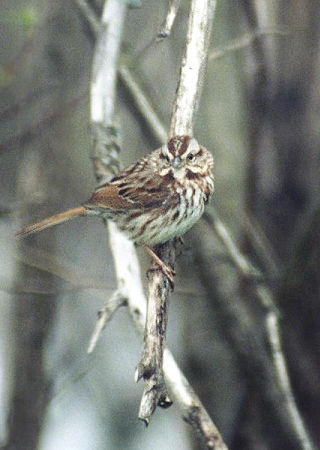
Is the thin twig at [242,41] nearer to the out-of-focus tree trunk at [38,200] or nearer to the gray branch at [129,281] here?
the gray branch at [129,281]

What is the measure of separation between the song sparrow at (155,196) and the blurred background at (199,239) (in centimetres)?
70

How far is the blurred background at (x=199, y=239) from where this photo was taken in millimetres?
6512

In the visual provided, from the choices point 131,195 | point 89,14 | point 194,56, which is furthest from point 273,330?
point 89,14

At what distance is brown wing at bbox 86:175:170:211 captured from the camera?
5.16 m

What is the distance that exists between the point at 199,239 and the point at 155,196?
161cm

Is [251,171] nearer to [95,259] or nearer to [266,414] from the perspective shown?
[266,414]

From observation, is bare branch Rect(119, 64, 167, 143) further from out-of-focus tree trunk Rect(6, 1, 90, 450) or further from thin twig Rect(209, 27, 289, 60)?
thin twig Rect(209, 27, 289, 60)

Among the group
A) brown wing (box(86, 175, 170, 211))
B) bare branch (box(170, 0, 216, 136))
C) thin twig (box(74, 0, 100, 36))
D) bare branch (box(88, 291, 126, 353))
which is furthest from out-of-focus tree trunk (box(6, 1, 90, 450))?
bare branch (box(170, 0, 216, 136))

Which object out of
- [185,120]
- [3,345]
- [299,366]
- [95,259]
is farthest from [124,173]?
[95,259]

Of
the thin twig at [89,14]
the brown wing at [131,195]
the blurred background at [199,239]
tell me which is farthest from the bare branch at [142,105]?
the brown wing at [131,195]

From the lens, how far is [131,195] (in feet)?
17.3

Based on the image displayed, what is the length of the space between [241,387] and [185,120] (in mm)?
3383

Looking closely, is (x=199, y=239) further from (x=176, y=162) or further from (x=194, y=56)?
(x=194, y=56)

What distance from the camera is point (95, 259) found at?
9.26 meters
